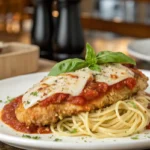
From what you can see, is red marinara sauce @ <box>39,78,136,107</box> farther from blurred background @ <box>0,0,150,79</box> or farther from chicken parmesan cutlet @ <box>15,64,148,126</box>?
blurred background @ <box>0,0,150,79</box>

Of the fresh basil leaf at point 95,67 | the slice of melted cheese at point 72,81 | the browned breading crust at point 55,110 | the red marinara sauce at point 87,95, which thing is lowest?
the browned breading crust at point 55,110

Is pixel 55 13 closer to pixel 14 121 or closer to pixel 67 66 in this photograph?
pixel 67 66

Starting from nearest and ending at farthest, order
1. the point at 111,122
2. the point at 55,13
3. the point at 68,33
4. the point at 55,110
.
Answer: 1. the point at 55,110
2. the point at 111,122
3. the point at 68,33
4. the point at 55,13

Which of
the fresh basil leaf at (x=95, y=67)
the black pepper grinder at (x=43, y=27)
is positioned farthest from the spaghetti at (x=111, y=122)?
the black pepper grinder at (x=43, y=27)

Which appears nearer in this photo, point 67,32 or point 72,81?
point 72,81

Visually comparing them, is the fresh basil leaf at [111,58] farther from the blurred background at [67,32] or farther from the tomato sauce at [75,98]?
the blurred background at [67,32]

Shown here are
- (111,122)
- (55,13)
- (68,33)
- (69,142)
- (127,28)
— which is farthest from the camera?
(127,28)

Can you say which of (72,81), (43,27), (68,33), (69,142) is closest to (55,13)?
(43,27)
